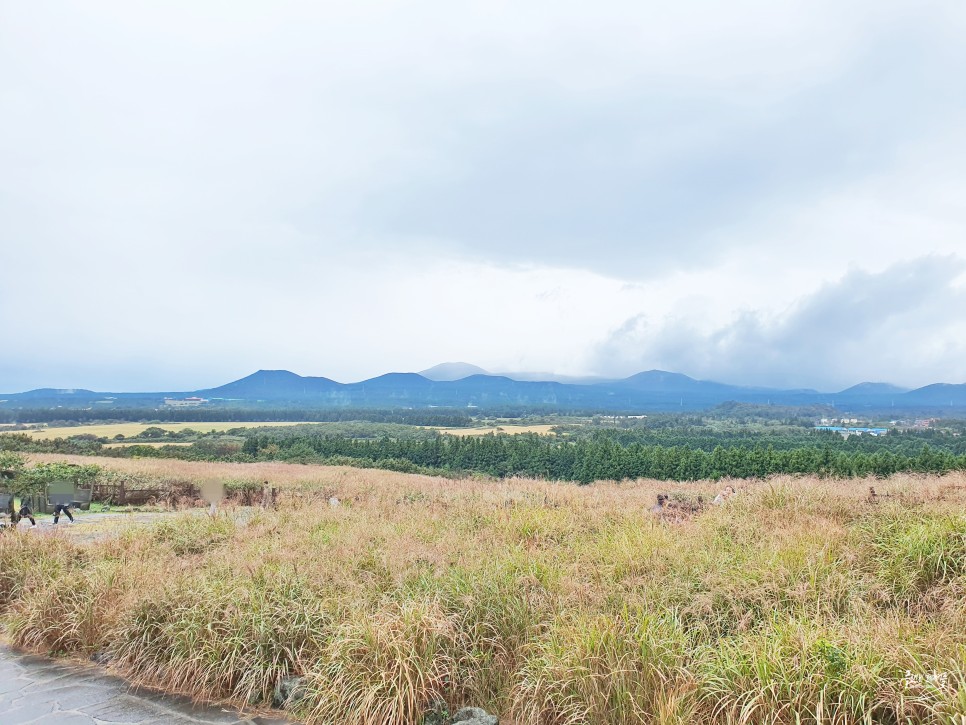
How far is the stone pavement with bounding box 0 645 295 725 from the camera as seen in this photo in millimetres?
4676

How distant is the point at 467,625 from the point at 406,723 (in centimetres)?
101

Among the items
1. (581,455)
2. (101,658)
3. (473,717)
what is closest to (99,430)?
(581,455)

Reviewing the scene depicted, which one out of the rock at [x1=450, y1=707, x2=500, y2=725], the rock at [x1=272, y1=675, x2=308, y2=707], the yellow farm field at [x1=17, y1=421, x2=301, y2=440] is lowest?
the yellow farm field at [x1=17, y1=421, x2=301, y2=440]

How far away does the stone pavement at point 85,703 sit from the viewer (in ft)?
15.3

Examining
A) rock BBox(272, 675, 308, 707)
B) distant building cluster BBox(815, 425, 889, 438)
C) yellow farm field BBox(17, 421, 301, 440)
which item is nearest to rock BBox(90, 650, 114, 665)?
rock BBox(272, 675, 308, 707)

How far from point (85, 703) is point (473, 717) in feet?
11.1

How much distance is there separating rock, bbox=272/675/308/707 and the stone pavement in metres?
0.17

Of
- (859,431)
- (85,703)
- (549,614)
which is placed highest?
(549,614)

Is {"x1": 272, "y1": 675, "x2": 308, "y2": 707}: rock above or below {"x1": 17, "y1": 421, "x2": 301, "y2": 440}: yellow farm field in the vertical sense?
above

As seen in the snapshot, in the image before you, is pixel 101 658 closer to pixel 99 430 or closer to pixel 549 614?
pixel 549 614

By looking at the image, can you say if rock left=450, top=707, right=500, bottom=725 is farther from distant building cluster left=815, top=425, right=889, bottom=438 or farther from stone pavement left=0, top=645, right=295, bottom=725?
distant building cluster left=815, top=425, right=889, bottom=438

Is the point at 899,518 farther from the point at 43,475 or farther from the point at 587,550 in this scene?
the point at 43,475

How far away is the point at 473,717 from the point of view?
A: 425 cm

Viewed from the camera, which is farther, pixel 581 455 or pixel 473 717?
pixel 581 455
